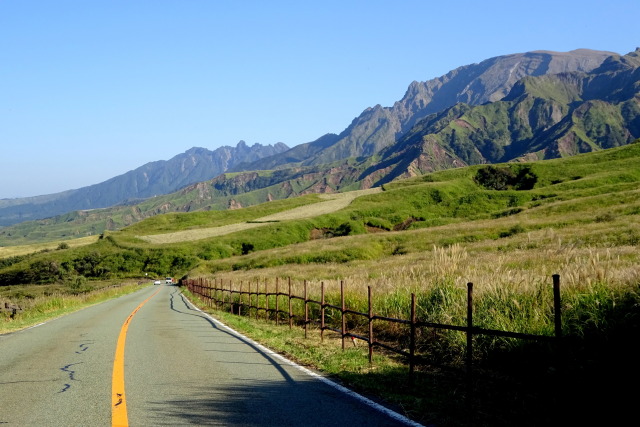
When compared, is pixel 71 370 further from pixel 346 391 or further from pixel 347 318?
pixel 347 318

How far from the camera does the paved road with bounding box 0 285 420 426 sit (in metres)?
7.21

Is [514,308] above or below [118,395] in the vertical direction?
above

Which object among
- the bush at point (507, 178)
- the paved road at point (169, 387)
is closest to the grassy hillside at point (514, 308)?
the paved road at point (169, 387)

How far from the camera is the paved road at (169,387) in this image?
721 centimetres

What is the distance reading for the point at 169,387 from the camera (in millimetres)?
9242

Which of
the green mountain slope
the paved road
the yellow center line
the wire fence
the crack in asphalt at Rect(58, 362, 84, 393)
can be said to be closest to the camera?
the yellow center line

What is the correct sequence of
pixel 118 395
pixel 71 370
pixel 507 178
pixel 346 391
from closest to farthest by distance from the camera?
pixel 118 395 → pixel 346 391 → pixel 71 370 → pixel 507 178

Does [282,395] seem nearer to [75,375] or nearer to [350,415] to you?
[350,415]

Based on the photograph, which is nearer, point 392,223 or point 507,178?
point 392,223

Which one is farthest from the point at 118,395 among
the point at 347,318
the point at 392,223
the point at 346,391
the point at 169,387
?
the point at 392,223

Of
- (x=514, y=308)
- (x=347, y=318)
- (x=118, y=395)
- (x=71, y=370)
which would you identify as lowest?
(x=347, y=318)

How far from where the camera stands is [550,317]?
984 cm

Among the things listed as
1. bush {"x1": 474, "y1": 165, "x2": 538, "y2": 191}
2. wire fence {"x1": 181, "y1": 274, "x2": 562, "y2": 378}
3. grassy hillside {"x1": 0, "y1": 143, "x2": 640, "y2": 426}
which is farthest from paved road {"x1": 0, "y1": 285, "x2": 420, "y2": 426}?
bush {"x1": 474, "y1": 165, "x2": 538, "y2": 191}

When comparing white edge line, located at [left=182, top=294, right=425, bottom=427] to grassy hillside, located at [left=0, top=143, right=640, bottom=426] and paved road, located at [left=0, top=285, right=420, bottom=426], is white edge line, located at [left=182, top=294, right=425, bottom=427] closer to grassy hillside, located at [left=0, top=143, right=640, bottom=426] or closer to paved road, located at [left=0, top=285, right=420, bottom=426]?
paved road, located at [left=0, top=285, right=420, bottom=426]
